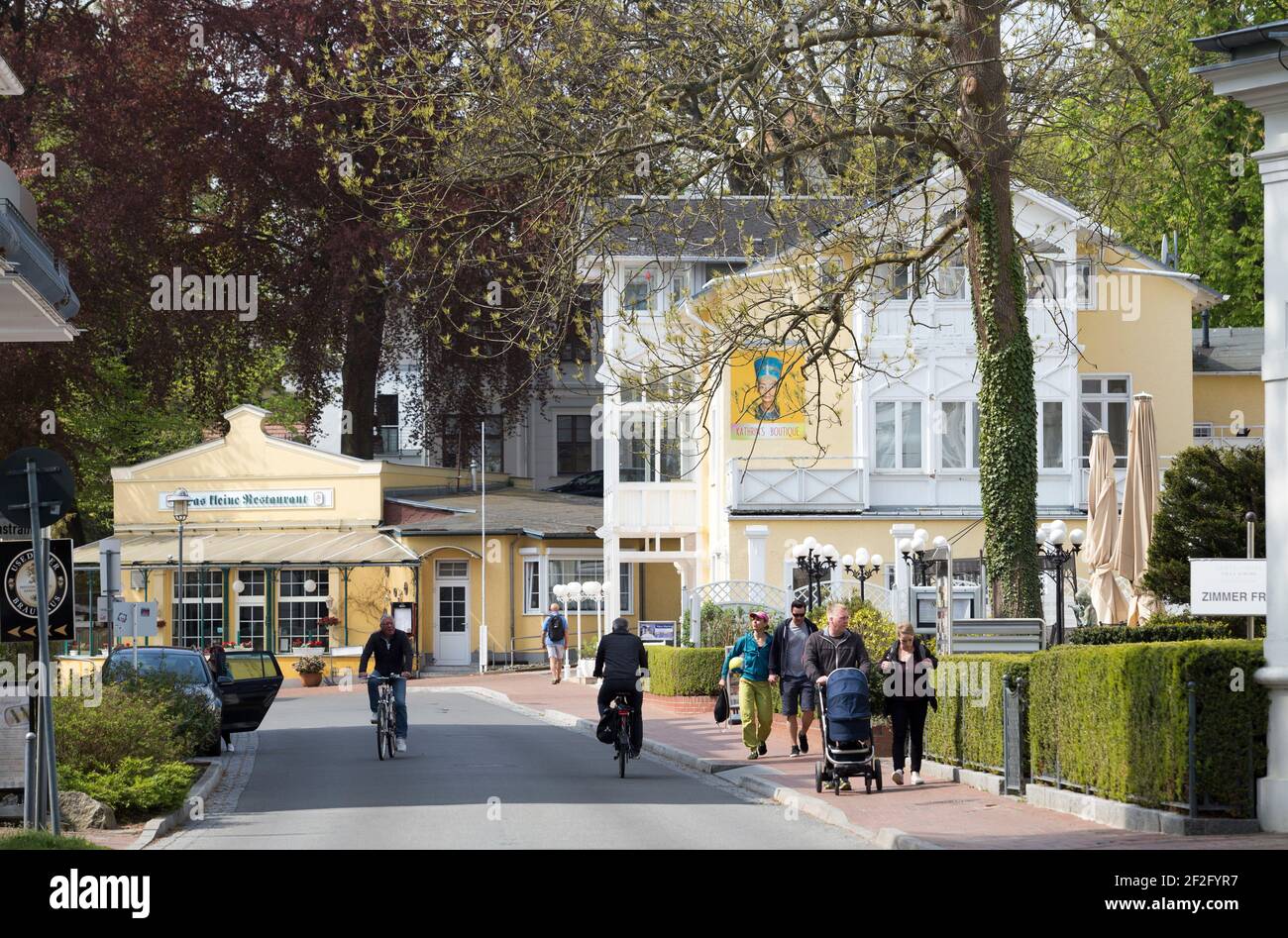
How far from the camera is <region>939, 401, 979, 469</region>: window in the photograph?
1523 inches

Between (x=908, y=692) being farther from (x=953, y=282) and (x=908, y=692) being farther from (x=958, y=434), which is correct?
(x=953, y=282)

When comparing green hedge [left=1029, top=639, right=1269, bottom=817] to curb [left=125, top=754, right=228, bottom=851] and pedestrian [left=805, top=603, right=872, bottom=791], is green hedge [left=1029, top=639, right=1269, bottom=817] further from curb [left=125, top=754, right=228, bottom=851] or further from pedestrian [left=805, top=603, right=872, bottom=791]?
curb [left=125, top=754, right=228, bottom=851]

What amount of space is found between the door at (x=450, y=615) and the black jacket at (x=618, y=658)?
29.5 m

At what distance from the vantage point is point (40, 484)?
1357 cm

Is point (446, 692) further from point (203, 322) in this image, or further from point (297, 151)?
point (297, 151)

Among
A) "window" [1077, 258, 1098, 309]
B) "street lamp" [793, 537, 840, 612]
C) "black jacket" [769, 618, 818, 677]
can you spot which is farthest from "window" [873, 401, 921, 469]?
"black jacket" [769, 618, 818, 677]

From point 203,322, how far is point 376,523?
11.4 m

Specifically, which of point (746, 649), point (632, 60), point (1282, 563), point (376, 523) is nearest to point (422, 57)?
point (632, 60)

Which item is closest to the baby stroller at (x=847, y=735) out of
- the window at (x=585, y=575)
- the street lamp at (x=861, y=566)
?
the street lamp at (x=861, y=566)

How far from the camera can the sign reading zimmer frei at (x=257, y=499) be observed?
1982 inches

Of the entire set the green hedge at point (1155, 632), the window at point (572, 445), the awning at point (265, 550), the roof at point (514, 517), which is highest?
the window at point (572, 445)

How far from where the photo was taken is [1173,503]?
22.7 metres

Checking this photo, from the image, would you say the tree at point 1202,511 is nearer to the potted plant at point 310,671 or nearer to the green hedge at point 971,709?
the green hedge at point 971,709

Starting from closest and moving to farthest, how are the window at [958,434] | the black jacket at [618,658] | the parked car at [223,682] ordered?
the black jacket at [618,658] < the parked car at [223,682] < the window at [958,434]
